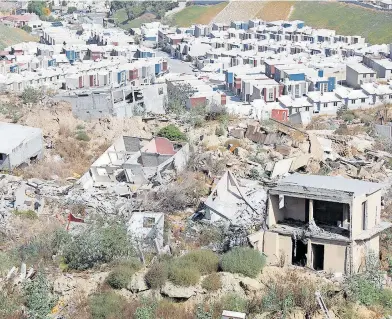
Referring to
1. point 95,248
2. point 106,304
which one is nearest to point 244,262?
point 106,304

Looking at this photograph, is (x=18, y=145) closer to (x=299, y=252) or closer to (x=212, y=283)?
(x=299, y=252)

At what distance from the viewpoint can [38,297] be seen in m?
10.1

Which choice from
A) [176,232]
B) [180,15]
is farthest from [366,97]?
[180,15]

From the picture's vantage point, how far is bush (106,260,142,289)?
1027 centimetres

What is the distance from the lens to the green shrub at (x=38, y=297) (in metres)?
9.95

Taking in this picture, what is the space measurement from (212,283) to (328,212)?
2271mm

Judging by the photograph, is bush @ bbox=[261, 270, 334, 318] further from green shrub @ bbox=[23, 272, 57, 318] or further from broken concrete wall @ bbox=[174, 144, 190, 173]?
broken concrete wall @ bbox=[174, 144, 190, 173]

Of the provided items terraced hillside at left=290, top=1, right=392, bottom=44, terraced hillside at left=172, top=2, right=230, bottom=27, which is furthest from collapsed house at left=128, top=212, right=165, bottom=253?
terraced hillside at left=172, top=2, right=230, bottom=27

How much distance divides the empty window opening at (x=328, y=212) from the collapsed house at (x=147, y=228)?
250 cm

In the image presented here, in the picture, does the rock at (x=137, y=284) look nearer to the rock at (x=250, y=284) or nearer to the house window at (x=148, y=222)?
the rock at (x=250, y=284)

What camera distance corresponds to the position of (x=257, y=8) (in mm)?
63250

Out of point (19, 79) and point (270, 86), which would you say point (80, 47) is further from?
Answer: point (270, 86)

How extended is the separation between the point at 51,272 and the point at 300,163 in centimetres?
692

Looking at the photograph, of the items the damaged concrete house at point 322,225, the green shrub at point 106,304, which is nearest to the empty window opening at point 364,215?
the damaged concrete house at point 322,225
